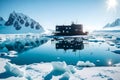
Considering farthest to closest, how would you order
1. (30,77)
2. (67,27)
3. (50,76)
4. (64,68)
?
(67,27) < (64,68) < (50,76) < (30,77)

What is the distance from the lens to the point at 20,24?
149 meters

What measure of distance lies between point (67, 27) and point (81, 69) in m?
49.7

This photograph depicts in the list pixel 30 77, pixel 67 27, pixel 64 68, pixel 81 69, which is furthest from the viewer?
pixel 67 27

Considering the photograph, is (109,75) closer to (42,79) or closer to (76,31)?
(42,79)

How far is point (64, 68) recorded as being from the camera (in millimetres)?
15211

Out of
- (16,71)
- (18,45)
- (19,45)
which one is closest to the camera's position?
(16,71)

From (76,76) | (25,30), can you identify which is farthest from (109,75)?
(25,30)

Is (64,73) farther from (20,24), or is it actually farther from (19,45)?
(20,24)

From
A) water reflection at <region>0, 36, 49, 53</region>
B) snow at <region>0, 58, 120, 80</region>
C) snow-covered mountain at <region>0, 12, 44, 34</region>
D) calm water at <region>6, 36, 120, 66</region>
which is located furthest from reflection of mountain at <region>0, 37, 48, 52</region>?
snow-covered mountain at <region>0, 12, 44, 34</region>

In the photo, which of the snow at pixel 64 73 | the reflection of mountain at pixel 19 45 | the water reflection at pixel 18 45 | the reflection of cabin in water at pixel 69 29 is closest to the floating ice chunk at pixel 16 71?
the snow at pixel 64 73

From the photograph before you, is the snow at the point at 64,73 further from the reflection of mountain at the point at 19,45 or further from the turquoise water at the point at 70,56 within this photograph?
the reflection of mountain at the point at 19,45

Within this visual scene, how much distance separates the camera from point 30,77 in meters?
13.2

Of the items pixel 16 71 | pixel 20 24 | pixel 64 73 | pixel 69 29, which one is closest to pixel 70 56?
pixel 64 73

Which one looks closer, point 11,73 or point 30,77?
point 30,77
